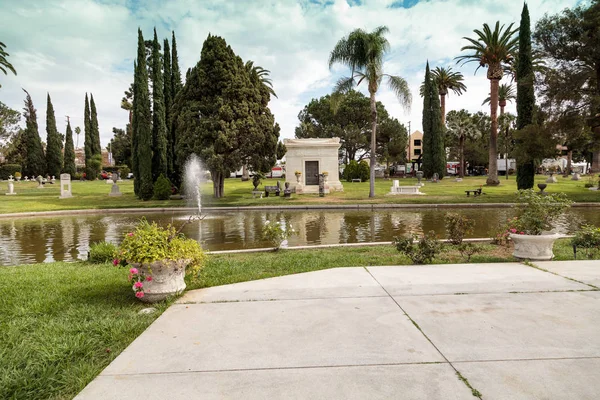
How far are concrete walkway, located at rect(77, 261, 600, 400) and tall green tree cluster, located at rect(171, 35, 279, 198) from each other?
737 inches

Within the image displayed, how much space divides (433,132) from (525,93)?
1958 cm

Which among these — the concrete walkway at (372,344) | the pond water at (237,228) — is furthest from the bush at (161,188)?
the concrete walkway at (372,344)

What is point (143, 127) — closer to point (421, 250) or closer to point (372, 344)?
point (421, 250)

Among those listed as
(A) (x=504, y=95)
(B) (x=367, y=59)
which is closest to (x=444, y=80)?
(A) (x=504, y=95)

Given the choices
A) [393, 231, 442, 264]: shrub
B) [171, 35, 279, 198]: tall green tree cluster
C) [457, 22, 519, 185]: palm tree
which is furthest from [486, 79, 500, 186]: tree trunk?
[393, 231, 442, 264]: shrub

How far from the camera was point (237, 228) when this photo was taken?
13.7 meters

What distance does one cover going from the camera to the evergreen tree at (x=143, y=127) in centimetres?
2503

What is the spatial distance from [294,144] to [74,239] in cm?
1946

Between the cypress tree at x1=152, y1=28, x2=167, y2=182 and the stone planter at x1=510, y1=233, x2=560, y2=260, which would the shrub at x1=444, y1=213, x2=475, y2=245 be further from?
the cypress tree at x1=152, y1=28, x2=167, y2=182

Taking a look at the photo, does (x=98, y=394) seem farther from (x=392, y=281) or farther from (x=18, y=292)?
(x=392, y=281)

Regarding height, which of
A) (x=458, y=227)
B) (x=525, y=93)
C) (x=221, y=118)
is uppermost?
(x=525, y=93)

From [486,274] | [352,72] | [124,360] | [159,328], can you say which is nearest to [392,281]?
[486,274]

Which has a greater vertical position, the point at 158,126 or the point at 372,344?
the point at 158,126

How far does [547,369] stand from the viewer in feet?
9.25
